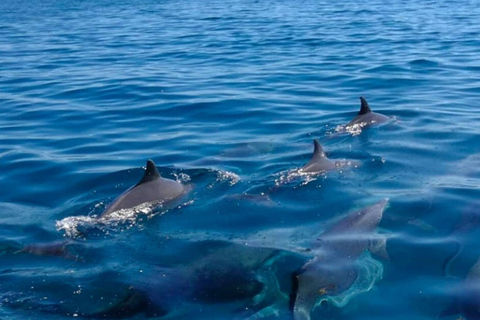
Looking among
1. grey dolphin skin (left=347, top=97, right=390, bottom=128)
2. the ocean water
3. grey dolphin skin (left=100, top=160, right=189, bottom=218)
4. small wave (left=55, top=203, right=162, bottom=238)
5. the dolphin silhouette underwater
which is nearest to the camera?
the dolphin silhouette underwater

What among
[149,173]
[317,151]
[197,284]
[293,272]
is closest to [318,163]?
[317,151]

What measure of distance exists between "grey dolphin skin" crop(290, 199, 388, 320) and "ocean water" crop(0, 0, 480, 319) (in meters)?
0.14

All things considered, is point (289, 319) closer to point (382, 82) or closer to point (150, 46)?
point (382, 82)

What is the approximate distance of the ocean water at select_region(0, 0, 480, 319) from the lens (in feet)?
25.0

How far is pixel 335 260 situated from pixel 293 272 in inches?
20.2

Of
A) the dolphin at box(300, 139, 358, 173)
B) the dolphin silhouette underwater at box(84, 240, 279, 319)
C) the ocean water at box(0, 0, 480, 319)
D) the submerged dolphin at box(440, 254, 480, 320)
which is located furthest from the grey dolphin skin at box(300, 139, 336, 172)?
the submerged dolphin at box(440, 254, 480, 320)

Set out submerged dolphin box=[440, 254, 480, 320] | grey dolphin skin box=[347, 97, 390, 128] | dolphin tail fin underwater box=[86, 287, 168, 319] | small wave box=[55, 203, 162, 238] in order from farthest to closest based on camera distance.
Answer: grey dolphin skin box=[347, 97, 390, 128] → small wave box=[55, 203, 162, 238] → dolphin tail fin underwater box=[86, 287, 168, 319] → submerged dolphin box=[440, 254, 480, 320]

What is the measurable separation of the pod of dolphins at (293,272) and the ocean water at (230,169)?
4 cm

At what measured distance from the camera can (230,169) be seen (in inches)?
460

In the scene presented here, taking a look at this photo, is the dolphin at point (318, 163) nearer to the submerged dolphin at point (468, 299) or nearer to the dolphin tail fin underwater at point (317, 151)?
the dolphin tail fin underwater at point (317, 151)

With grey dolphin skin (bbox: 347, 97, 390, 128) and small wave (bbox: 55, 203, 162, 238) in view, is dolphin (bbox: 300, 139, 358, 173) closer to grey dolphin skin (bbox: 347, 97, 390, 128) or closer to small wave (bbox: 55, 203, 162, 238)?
small wave (bbox: 55, 203, 162, 238)

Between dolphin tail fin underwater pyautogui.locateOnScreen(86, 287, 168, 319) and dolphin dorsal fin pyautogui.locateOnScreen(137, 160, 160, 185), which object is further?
dolphin dorsal fin pyautogui.locateOnScreen(137, 160, 160, 185)

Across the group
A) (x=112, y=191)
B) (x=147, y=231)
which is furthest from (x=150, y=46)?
(x=147, y=231)

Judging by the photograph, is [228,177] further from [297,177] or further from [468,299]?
[468,299]
